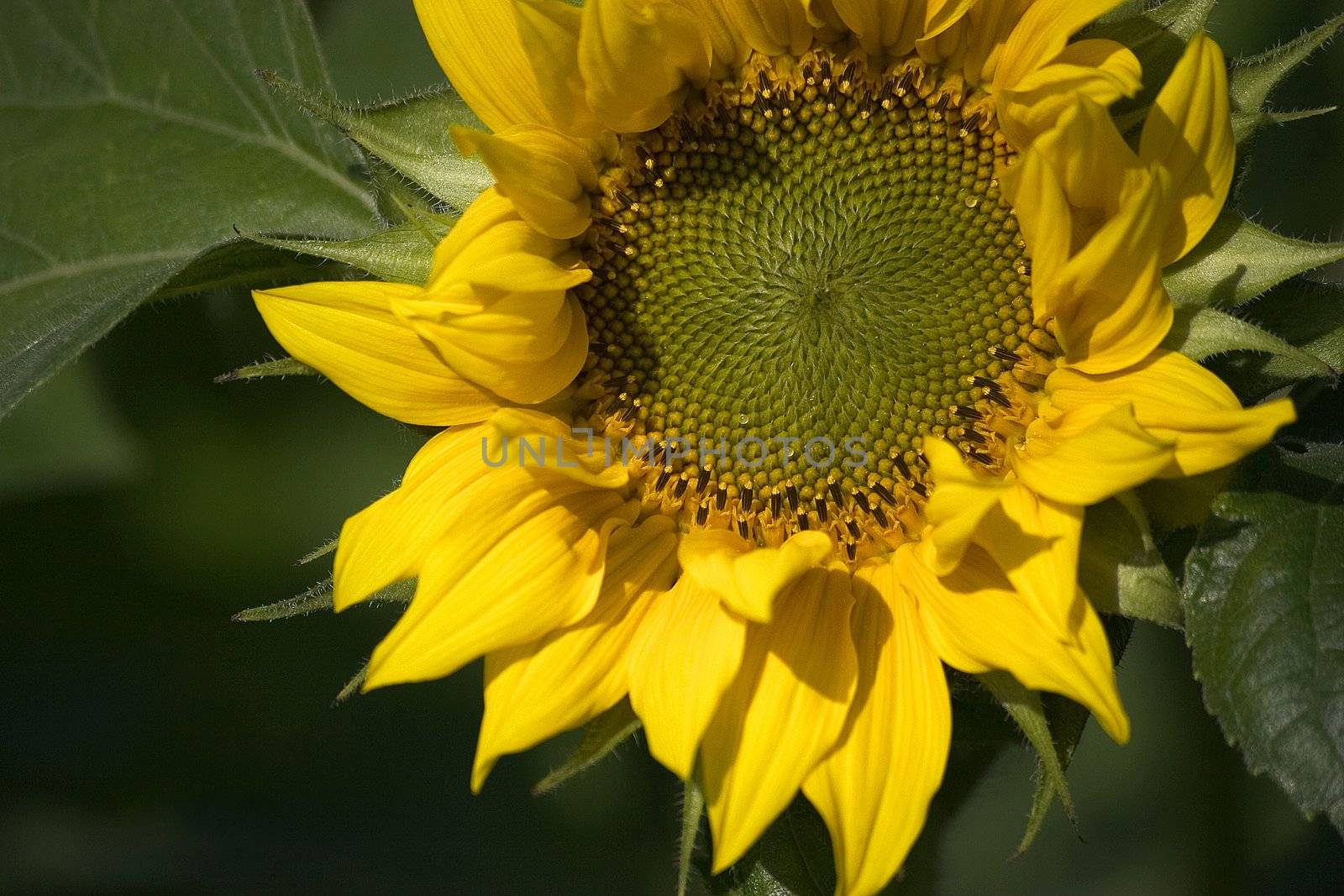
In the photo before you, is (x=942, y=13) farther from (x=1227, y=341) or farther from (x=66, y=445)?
(x=66, y=445)

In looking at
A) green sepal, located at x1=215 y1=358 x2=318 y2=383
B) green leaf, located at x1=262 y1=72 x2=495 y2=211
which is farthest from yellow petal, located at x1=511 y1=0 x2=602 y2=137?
green sepal, located at x1=215 y1=358 x2=318 y2=383

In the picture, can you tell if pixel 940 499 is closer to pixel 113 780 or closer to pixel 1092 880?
pixel 1092 880

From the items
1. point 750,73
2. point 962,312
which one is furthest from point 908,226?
point 750,73

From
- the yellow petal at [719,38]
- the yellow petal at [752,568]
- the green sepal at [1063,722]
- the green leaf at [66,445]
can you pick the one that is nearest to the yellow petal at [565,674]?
the yellow petal at [752,568]

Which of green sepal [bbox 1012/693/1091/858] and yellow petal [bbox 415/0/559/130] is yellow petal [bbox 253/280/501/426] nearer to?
yellow petal [bbox 415/0/559/130]

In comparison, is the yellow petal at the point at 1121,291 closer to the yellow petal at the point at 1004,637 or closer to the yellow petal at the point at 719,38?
the yellow petal at the point at 1004,637

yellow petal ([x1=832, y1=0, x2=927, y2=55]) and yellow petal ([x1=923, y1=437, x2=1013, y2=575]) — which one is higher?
yellow petal ([x1=832, y1=0, x2=927, y2=55])
